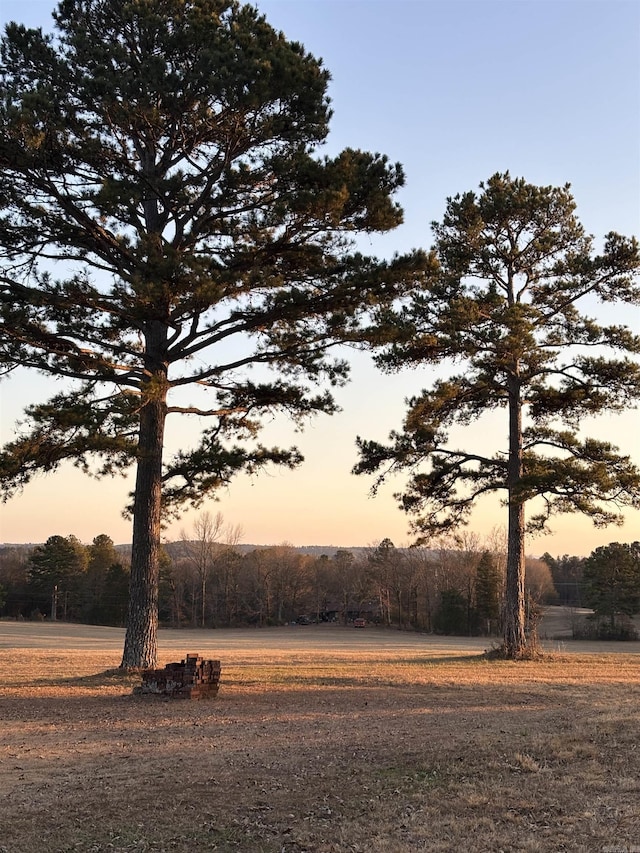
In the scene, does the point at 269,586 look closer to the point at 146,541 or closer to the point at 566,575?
the point at 566,575

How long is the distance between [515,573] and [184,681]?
1039cm

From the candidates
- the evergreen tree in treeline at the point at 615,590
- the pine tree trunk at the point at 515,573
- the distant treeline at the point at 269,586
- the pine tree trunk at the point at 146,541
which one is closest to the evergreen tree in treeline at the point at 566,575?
the distant treeline at the point at 269,586

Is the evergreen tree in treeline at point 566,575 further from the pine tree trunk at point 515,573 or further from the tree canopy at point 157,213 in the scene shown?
the tree canopy at point 157,213

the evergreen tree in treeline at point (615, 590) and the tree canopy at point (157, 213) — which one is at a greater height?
the tree canopy at point (157, 213)

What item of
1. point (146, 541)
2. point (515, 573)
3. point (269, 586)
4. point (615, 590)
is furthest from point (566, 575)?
point (146, 541)

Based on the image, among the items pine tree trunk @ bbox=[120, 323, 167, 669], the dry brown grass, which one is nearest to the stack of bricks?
the dry brown grass

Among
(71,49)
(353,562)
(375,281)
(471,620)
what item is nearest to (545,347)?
(375,281)

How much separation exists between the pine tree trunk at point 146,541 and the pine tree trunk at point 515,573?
920 cm

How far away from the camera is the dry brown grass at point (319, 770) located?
5.02 meters

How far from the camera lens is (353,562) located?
76688 millimetres

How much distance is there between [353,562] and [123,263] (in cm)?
6585

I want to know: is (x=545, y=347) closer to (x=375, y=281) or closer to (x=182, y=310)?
(x=375, y=281)

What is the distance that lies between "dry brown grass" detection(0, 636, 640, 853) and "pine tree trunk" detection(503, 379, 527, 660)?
6.05 meters

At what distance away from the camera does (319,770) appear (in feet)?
22.5
